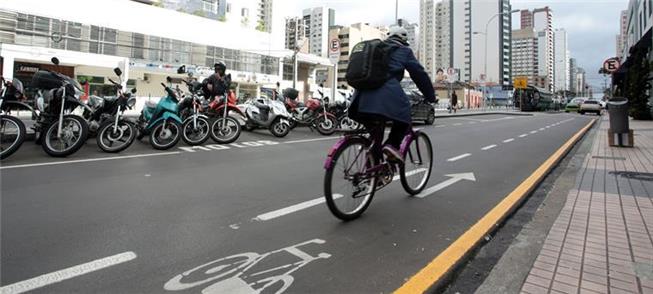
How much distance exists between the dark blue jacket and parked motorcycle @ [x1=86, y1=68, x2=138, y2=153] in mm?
5813

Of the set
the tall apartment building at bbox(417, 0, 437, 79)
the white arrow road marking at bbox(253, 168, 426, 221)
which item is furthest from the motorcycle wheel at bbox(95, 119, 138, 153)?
the tall apartment building at bbox(417, 0, 437, 79)

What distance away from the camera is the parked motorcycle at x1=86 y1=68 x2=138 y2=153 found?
801cm

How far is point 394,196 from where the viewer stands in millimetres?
5133

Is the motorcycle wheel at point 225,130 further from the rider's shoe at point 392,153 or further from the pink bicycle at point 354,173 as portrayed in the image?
the rider's shoe at point 392,153

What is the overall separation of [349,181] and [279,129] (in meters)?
7.60

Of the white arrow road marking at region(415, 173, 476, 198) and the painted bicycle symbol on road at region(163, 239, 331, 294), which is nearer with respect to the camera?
the painted bicycle symbol on road at region(163, 239, 331, 294)

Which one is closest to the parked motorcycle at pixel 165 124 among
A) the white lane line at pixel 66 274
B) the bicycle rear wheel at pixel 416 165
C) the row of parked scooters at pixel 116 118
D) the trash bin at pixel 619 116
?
the row of parked scooters at pixel 116 118

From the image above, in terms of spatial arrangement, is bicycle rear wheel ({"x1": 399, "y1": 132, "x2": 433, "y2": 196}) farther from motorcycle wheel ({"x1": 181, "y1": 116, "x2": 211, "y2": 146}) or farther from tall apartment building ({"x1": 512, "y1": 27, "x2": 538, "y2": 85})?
tall apartment building ({"x1": 512, "y1": 27, "x2": 538, "y2": 85})

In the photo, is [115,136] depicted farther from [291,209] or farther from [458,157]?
[458,157]

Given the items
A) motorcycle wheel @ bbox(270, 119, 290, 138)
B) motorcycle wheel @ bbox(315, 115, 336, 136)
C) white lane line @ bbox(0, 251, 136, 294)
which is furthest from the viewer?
motorcycle wheel @ bbox(315, 115, 336, 136)

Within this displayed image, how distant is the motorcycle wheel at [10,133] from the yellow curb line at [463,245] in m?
6.84

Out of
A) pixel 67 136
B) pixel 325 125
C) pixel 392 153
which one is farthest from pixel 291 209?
pixel 325 125

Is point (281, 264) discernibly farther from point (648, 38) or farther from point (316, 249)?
point (648, 38)

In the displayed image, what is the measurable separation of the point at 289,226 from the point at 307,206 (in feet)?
2.26
